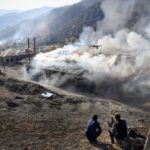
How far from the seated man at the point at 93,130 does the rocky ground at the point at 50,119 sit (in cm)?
23

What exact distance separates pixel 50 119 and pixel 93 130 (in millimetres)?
3463

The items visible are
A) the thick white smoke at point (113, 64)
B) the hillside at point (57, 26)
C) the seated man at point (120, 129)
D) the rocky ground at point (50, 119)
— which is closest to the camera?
the seated man at point (120, 129)

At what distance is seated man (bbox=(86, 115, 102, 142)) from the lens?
11.8 m

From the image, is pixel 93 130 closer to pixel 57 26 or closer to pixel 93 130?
pixel 93 130

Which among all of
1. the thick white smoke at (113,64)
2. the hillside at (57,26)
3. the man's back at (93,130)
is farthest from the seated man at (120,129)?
the hillside at (57,26)

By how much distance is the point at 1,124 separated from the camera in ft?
44.8

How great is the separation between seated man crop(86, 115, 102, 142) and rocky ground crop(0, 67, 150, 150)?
0.74 ft

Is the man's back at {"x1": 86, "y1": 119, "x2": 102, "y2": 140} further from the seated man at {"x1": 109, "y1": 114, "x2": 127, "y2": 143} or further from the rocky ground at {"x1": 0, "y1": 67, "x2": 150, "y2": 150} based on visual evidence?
the seated man at {"x1": 109, "y1": 114, "x2": 127, "y2": 143}

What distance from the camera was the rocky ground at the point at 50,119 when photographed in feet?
38.3

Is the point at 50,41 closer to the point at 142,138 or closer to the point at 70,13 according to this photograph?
the point at 70,13

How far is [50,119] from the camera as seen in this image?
14.9 m

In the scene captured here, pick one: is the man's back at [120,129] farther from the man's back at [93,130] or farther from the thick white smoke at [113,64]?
the thick white smoke at [113,64]

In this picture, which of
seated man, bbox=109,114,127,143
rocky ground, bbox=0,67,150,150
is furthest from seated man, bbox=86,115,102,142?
A: seated man, bbox=109,114,127,143

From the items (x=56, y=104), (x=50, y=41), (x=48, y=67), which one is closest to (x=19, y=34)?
(x=50, y=41)
